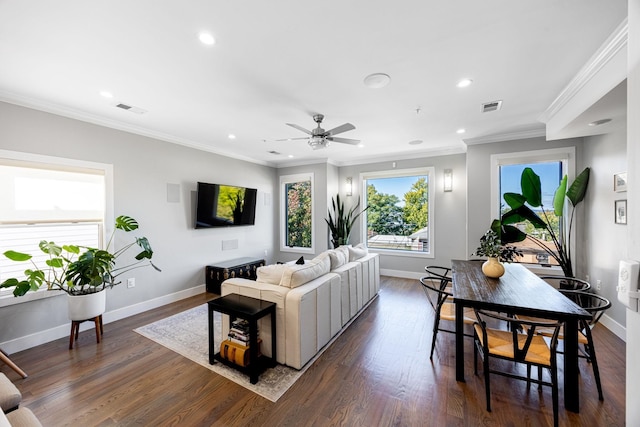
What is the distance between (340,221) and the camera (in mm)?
6125

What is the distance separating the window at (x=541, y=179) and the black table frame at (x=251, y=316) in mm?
4157

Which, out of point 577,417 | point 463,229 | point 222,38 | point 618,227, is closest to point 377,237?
point 463,229

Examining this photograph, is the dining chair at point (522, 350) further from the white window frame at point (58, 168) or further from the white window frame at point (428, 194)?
the white window frame at point (58, 168)

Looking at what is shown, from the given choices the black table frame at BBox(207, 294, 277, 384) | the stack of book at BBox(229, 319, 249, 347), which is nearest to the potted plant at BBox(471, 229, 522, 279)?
the black table frame at BBox(207, 294, 277, 384)

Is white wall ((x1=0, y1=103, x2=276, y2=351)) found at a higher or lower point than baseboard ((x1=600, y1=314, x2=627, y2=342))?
higher

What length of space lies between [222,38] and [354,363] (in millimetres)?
3047

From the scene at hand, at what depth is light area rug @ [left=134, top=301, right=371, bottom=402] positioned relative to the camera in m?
2.27

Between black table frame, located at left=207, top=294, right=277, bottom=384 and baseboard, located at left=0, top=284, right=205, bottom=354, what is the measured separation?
6.44 ft

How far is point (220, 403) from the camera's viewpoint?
6.79ft

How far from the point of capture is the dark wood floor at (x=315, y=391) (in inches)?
75.3

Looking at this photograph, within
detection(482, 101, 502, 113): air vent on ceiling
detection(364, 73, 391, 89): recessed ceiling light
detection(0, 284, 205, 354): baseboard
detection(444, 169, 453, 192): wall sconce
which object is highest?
detection(482, 101, 502, 113): air vent on ceiling

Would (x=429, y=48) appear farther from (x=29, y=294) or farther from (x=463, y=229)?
(x=29, y=294)

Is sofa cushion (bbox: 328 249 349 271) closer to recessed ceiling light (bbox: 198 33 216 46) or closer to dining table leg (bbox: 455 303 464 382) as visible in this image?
dining table leg (bbox: 455 303 464 382)

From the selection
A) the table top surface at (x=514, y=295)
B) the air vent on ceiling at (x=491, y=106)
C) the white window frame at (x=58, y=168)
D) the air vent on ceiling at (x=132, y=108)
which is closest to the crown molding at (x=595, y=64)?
the air vent on ceiling at (x=491, y=106)
